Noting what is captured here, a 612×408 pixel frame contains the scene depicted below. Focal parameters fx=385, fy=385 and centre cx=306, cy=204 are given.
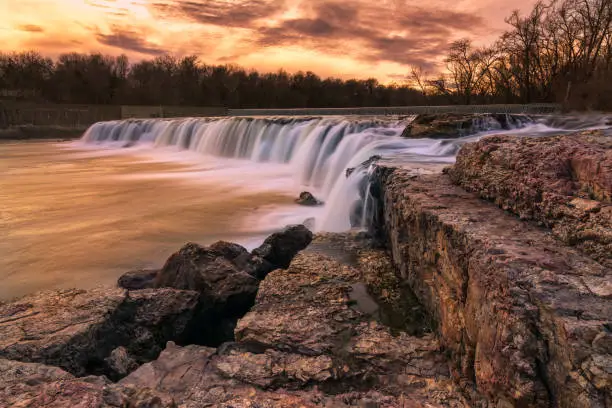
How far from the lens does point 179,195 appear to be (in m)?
8.50

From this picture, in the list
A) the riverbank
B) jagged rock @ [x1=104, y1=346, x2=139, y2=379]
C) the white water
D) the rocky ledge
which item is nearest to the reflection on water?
the white water

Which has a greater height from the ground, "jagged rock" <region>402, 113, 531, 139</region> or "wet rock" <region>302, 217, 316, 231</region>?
"jagged rock" <region>402, 113, 531, 139</region>

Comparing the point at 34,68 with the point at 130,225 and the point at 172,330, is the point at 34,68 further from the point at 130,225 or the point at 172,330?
the point at 172,330

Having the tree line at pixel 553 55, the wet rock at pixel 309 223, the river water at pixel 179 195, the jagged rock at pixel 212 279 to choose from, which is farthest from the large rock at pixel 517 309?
the tree line at pixel 553 55

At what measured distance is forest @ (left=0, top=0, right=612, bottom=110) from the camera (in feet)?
73.5

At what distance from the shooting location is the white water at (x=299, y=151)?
20.8 ft

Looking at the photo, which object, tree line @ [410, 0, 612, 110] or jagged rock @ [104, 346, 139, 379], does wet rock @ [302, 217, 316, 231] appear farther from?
tree line @ [410, 0, 612, 110]

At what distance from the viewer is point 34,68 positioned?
161 feet

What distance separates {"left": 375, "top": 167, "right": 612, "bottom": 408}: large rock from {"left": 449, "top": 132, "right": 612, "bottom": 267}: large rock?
0.31ft

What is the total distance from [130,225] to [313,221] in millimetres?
2907

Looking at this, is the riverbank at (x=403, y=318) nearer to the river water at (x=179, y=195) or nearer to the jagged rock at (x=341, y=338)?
the jagged rock at (x=341, y=338)

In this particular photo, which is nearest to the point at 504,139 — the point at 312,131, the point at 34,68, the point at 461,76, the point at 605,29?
the point at 312,131

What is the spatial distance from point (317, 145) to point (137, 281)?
848 centimetres

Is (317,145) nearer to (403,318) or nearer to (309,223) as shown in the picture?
(309,223)
